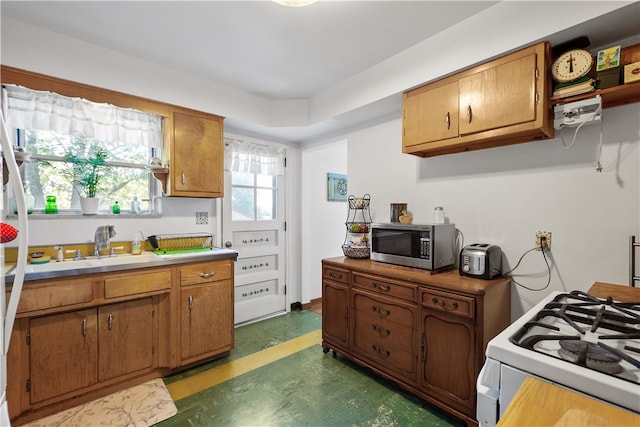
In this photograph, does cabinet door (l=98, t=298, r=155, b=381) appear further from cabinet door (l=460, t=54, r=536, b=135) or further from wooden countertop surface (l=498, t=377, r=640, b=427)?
cabinet door (l=460, t=54, r=536, b=135)

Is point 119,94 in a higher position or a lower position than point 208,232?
higher

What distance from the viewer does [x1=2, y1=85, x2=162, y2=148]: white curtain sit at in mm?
1961

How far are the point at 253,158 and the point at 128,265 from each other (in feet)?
5.71

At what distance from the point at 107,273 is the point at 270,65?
2.00m

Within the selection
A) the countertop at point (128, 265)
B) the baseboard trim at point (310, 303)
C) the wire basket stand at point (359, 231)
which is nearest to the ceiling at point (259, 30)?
the wire basket stand at point (359, 231)

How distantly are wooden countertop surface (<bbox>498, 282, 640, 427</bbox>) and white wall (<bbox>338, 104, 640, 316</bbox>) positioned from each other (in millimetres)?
1365

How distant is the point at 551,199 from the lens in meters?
1.82

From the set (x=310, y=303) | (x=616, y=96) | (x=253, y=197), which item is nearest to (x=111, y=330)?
(x=253, y=197)

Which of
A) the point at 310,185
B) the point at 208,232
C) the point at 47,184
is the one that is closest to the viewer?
the point at 47,184

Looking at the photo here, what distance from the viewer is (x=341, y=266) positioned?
242cm

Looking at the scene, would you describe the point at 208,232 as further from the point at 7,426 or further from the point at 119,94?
the point at 7,426

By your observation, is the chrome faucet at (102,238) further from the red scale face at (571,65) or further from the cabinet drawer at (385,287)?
the red scale face at (571,65)

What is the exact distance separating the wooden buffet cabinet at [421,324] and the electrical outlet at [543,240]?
30cm

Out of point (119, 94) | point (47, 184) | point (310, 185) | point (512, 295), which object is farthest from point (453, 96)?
point (47, 184)
